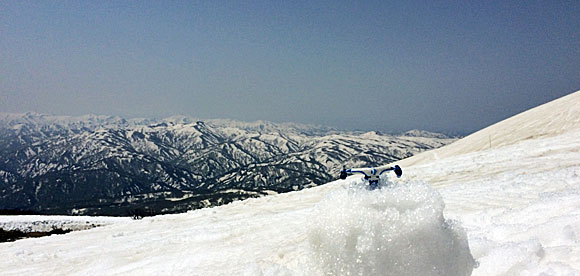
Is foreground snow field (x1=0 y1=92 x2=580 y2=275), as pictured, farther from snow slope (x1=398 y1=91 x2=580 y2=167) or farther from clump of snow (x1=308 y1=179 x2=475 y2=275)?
snow slope (x1=398 y1=91 x2=580 y2=167)

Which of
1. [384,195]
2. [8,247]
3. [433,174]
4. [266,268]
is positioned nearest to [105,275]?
[266,268]

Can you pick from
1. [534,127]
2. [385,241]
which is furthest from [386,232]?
[534,127]

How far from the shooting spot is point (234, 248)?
9.95 meters

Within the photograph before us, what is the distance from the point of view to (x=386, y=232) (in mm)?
5164

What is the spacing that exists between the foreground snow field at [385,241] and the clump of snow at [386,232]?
0.05 ft

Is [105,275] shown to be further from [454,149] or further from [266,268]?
[454,149]

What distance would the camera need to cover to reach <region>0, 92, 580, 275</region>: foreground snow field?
525 centimetres

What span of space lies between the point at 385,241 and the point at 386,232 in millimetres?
139

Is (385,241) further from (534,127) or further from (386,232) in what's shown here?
(534,127)

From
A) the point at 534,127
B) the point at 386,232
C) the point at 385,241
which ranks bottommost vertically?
the point at 385,241

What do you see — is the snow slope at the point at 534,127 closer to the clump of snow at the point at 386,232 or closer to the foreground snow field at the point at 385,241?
the foreground snow field at the point at 385,241

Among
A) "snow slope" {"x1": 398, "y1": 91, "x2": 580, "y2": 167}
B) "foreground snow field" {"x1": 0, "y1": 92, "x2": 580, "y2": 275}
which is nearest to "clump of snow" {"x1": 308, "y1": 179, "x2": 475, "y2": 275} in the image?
"foreground snow field" {"x1": 0, "y1": 92, "x2": 580, "y2": 275}

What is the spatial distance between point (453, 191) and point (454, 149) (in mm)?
23542

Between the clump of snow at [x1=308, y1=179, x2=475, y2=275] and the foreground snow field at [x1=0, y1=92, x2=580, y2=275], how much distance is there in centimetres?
2
